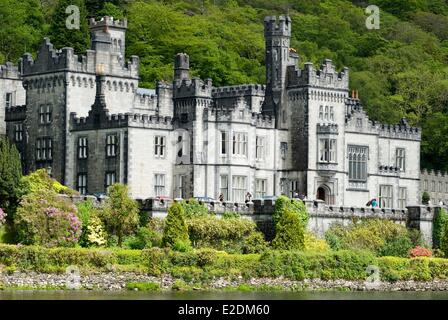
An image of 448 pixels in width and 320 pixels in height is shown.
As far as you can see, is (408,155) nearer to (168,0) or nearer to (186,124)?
(186,124)

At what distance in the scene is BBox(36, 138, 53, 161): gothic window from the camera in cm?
10686

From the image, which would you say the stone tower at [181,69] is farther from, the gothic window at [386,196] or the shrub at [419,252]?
the shrub at [419,252]

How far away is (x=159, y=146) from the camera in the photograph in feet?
341

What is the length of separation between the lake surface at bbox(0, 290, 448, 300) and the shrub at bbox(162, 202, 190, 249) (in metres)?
6.14

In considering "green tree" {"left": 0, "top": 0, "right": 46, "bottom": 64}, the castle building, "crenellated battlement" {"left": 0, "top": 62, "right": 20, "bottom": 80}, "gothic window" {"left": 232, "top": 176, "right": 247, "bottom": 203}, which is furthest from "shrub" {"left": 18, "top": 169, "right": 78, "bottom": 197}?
"green tree" {"left": 0, "top": 0, "right": 46, "bottom": 64}

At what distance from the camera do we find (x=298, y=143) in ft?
357

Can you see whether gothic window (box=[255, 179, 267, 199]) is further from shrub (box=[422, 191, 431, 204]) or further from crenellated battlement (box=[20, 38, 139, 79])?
shrub (box=[422, 191, 431, 204])

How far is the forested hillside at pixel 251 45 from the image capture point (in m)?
142

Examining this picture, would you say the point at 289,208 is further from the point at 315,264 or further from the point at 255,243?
the point at 315,264

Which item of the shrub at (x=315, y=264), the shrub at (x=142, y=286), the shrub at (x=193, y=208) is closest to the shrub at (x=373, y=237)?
the shrub at (x=315, y=264)

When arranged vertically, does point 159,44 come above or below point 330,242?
above
